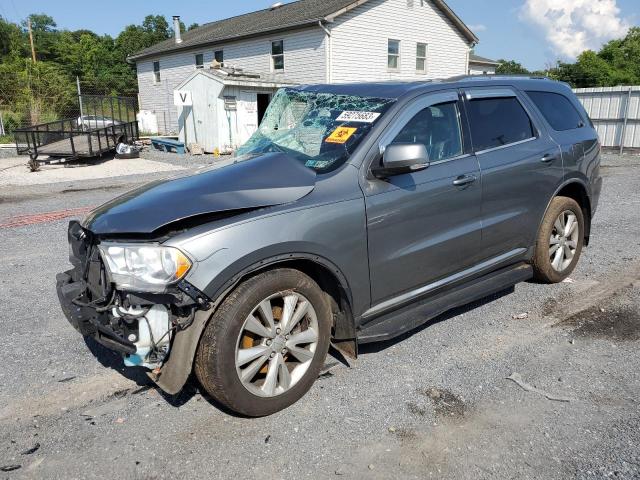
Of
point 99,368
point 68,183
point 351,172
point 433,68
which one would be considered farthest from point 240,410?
point 433,68

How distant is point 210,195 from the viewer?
2936 millimetres

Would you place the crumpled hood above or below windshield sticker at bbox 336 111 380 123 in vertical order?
below

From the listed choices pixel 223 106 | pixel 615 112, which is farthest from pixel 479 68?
pixel 223 106

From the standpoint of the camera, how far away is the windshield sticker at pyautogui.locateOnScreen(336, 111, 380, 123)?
11.5 ft

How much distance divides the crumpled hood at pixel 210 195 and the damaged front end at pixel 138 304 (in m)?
0.15

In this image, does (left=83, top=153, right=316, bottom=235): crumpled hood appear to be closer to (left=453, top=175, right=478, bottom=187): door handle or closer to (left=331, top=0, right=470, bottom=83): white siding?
(left=453, top=175, right=478, bottom=187): door handle

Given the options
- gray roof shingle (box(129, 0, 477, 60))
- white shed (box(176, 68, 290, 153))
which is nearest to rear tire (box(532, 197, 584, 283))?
Answer: white shed (box(176, 68, 290, 153))

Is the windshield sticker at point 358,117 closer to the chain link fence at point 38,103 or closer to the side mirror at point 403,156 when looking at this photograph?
the side mirror at point 403,156

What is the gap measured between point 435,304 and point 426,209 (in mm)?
719

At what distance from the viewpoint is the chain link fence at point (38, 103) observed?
70.5ft

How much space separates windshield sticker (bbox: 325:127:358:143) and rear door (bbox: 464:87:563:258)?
1.09m

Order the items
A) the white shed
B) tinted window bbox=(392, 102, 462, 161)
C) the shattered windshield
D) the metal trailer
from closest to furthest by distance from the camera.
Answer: the shattered windshield < tinted window bbox=(392, 102, 462, 161) < the metal trailer < the white shed

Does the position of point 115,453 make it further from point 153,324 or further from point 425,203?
point 425,203

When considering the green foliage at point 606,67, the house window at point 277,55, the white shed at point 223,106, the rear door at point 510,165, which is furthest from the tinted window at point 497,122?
the green foliage at point 606,67
